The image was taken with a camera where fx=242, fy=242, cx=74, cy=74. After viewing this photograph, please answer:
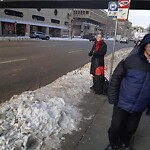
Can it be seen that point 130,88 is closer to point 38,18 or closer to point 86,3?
point 86,3

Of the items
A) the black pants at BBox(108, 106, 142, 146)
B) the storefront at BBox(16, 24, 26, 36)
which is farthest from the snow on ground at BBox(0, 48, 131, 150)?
the storefront at BBox(16, 24, 26, 36)

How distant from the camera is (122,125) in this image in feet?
11.8

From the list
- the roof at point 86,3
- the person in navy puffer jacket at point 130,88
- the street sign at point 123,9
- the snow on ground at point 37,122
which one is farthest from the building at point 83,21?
the person in navy puffer jacket at point 130,88

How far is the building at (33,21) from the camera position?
48.7 metres

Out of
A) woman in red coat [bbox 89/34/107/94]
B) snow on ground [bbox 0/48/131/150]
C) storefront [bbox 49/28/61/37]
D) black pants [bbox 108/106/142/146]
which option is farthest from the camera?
storefront [bbox 49/28/61/37]

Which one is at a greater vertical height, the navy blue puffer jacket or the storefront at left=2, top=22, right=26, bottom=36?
the navy blue puffer jacket

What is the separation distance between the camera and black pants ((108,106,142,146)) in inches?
137

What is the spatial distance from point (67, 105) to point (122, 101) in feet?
7.22

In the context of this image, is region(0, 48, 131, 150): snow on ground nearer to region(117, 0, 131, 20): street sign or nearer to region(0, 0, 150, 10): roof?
region(117, 0, 131, 20): street sign

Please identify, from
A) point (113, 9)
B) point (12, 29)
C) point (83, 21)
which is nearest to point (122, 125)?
point (113, 9)

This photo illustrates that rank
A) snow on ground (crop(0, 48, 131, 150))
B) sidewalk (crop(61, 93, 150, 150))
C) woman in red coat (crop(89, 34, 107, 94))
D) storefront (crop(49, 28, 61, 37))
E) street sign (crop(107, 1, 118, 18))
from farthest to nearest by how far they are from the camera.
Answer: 1. storefront (crop(49, 28, 61, 37))
2. street sign (crop(107, 1, 118, 18))
3. woman in red coat (crop(89, 34, 107, 94))
4. sidewalk (crop(61, 93, 150, 150))
5. snow on ground (crop(0, 48, 131, 150))

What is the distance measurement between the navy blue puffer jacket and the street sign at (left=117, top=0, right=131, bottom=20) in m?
4.30

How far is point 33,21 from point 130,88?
198ft

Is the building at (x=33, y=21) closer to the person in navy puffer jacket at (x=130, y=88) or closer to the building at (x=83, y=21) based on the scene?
the building at (x=83, y=21)
